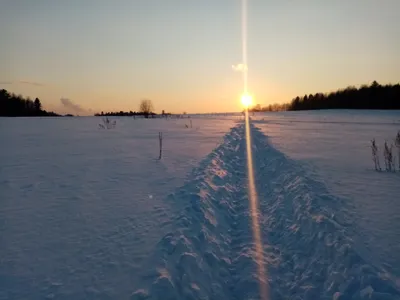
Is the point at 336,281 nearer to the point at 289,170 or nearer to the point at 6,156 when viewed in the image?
the point at 289,170

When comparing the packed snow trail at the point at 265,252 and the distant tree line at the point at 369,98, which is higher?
the distant tree line at the point at 369,98

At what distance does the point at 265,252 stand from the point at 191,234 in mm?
1260

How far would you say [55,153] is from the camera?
12.6 m

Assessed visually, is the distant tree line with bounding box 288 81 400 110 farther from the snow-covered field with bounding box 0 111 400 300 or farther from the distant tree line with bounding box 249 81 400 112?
the snow-covered field with bounding box 0 111 400 300

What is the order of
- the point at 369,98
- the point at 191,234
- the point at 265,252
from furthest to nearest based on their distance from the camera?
the point at 369,98, the point at 191,234, the point at 265,252

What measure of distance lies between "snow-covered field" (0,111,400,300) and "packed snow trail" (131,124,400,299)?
19 millimetres

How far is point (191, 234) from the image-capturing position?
5.39 meters

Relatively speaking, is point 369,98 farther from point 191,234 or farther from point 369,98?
point 191,234

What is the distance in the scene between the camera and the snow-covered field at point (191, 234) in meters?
3.91

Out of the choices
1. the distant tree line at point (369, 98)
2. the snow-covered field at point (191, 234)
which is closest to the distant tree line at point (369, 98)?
the distant tree line at point (369, 98)

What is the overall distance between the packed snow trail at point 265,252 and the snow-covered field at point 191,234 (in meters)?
0.02

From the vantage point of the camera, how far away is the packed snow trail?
3.87m

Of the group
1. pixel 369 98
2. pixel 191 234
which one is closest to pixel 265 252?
pixel 191 234

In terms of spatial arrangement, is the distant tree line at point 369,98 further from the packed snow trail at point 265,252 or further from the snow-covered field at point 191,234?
the packed snow trail at point 265,252
